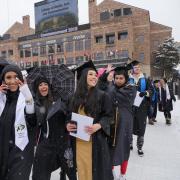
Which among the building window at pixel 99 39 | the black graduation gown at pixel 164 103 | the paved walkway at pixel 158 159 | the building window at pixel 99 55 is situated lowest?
the paved walkway at pixel 158 159

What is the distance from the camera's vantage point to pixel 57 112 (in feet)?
11.6

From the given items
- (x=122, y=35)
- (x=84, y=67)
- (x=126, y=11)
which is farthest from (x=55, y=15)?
(x=84, y=67)

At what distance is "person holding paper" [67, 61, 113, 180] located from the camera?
3410 mm

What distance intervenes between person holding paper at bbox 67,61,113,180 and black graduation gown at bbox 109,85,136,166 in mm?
780

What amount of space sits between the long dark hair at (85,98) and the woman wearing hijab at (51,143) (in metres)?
0.19

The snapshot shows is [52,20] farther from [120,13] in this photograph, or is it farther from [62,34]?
[120,13]

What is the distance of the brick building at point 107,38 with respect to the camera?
42469 mm

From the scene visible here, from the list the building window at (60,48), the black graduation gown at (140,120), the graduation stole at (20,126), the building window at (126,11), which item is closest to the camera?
the graduation stole at (20,126)

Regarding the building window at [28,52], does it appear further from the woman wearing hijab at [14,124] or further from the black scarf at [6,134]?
the black scarf at [6,134]

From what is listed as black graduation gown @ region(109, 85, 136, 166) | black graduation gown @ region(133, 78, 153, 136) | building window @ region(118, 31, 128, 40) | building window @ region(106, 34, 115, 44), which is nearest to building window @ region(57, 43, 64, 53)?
building window @ region(106, 34, 115, 44)

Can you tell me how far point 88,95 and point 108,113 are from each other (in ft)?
1.04

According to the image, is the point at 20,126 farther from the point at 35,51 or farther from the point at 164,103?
the point at 35,51

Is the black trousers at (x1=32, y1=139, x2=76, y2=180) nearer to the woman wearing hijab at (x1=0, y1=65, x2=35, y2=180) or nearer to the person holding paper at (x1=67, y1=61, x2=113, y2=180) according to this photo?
the person holding paper at (x1=67, y1=61, x2=113, y2=180)

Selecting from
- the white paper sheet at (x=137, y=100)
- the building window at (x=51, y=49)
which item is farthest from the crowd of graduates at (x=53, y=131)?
the building window at (x=51, y=49)
